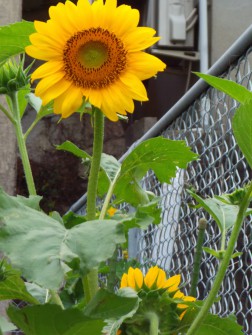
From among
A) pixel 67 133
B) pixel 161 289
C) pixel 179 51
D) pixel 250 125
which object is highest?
pixel 250 125

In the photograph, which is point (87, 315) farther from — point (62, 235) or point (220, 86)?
point (220, 86)

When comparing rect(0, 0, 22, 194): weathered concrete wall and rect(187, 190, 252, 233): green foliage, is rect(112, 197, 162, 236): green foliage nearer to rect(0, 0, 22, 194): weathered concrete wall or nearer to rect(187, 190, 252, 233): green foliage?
rect(187, 190, 252, 233): green foliage

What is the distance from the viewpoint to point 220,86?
63 centimetres

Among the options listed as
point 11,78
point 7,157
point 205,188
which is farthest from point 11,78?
point 205,188

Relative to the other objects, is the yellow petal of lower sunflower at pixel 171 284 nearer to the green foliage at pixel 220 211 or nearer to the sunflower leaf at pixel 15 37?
the green foliage at pixel 220 211

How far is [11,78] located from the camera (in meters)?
0.71

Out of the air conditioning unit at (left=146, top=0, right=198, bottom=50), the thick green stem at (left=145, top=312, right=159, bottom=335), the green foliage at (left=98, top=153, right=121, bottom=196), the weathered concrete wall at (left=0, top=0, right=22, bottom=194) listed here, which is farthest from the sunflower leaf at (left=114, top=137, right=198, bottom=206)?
the air conditioning unit at (left=146, top=0, right=198, bottom=50)

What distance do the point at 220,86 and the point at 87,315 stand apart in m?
0.19

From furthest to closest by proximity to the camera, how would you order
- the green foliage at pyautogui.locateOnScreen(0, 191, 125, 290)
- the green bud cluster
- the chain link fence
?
1. the chain link fence
2. the green bud cluster
3. the green foliage at pyautogui.locateOnScreen(0, 191, 125, 290)

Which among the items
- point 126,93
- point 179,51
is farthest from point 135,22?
point 179,51

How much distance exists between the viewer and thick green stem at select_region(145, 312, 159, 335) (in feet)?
1.91

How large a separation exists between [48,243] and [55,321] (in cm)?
5

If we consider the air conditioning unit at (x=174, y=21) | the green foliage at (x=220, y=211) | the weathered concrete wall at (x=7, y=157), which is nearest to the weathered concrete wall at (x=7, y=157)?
the weathered concrete wall at (x=7, y=157)

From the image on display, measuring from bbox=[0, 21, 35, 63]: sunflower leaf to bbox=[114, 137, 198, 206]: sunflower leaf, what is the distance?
0.12 metres
